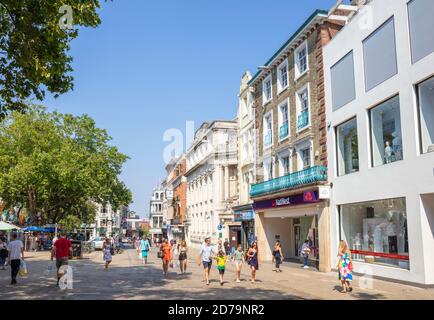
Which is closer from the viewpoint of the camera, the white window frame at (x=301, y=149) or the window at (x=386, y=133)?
the window at (x=386, y=133)

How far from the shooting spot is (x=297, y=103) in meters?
25.5

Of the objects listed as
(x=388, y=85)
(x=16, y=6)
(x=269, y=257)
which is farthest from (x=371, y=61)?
(x=269, y=257)

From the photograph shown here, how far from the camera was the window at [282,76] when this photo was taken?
27.3 meters

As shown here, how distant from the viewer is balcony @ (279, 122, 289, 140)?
1058 inches

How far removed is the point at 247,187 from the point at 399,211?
18.7 m

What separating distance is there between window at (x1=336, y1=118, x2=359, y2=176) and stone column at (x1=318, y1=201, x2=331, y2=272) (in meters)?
2.14

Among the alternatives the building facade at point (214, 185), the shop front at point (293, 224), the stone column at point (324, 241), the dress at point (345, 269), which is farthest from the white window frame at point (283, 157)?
the dress at point (345, 269)

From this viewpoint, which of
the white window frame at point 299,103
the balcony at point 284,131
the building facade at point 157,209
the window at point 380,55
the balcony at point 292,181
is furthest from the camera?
the building facade at point 157,209

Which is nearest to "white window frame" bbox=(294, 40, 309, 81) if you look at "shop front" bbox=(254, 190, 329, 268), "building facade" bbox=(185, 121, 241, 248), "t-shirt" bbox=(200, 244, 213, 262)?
"shop front" bbox=(254, 190, 329, 268)

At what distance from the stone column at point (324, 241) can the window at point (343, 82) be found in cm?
502

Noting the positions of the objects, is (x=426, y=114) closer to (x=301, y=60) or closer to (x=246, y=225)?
(x=301, y=60)

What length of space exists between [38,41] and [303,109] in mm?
16109

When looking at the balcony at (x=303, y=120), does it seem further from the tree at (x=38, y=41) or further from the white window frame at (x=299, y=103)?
the tree at (x=38, y=41)
